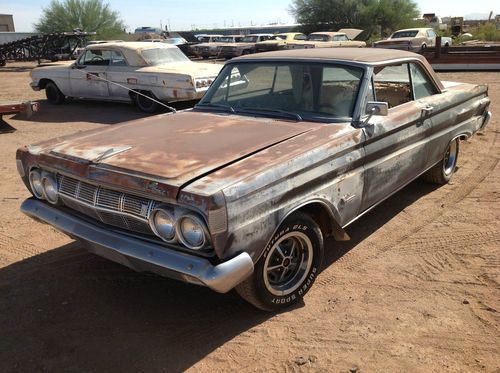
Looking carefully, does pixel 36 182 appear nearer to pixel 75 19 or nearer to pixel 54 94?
pixel 54 94

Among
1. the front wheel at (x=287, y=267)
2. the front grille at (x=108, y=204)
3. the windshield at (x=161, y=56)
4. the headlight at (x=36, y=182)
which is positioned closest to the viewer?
the front grille at (x=108, y=204)

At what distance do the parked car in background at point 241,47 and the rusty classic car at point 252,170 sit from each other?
22868 mm

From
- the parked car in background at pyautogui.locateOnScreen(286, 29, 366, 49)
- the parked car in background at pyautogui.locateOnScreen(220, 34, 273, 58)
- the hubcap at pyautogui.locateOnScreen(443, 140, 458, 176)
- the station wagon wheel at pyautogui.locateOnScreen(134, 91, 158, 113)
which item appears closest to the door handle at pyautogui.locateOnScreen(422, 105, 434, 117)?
the hubcap at pyautogui.locateOnScreen(443, 140, 458, 176)

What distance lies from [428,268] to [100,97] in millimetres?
9577

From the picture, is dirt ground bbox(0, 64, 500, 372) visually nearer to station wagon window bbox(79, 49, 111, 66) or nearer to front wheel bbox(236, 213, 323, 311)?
front wheel bbox(236, 213, 323, 311)

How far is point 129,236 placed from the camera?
293 cm

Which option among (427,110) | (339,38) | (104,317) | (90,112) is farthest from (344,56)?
(339,38)

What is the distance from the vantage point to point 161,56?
11.1 meters

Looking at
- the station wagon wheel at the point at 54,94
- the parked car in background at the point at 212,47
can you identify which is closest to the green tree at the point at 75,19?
the parked car in background at the point at 212,47

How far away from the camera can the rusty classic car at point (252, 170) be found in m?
2.67

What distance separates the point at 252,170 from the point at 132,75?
853 centimetres

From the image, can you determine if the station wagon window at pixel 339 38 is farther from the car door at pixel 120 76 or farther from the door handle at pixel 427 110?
the door handle at pixel 427 110

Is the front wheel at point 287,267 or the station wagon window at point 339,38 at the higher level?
the station wagon window at point 339,38

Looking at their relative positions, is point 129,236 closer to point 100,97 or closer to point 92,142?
point 92,142
